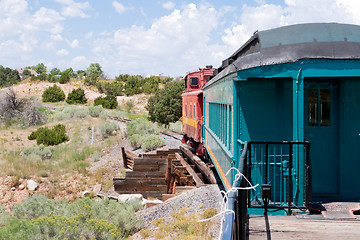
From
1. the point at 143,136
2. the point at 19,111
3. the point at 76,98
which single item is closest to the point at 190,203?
the point at 143,136

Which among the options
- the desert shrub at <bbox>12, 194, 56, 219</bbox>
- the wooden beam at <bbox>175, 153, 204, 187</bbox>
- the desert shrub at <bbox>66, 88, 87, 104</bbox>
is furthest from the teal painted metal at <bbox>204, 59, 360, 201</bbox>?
the desert shrub at <bbox>66, 88, 87, 104</bbox>

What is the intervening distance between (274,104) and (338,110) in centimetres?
101

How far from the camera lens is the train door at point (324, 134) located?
20.1 feet

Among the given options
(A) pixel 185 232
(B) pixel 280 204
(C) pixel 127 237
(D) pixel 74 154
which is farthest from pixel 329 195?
(D) pixel 74 154

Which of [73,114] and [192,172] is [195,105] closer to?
[192,172]

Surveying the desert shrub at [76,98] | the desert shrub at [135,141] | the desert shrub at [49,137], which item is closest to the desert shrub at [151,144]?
the desert shrub at [135,141]

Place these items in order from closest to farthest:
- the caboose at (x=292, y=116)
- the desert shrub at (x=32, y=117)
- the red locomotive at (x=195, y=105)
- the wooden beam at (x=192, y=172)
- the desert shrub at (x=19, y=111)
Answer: the caboose at (x=292, y=116), the wooden beam at (x=192, y=172), the red locomotive at (x=195, y=105), the desert shrub at (x=32, y=117), the desert shrub at (x=19, y=111)

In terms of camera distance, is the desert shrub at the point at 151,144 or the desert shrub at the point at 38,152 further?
the desert shrub at the point at 38,152

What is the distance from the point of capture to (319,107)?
6.16 meters

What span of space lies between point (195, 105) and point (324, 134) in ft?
31.3

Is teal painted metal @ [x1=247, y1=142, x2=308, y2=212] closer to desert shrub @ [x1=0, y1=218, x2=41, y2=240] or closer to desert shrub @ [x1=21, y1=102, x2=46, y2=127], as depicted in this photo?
desert shrub @ [x1=0, y1=218, x2=41, y2=240]

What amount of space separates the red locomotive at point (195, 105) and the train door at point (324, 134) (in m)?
8.58

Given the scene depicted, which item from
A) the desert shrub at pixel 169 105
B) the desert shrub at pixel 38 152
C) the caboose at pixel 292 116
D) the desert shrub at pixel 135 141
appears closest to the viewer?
the caboose at pixel 292 116

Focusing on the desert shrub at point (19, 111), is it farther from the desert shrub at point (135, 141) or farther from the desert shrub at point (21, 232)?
the desert shrub at point (21, 232)
